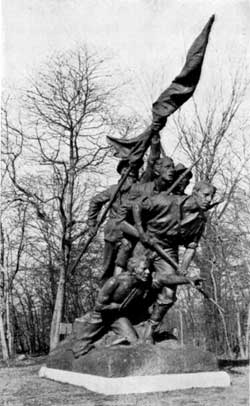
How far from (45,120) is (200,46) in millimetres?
7859

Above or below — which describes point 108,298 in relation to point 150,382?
above

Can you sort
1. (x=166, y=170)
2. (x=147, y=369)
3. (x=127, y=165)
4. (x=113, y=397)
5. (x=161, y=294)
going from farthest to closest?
(x=127, y=165) < (x=166, y=170) < (x=161, y=294) < (x=147, y=369) < (x=113, y=397)

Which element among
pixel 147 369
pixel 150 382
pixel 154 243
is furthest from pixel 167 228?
pixel 150 382

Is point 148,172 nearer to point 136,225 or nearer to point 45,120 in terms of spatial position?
point 136,225

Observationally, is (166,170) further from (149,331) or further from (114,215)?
(149,331)

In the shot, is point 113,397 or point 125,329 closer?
point 113,397

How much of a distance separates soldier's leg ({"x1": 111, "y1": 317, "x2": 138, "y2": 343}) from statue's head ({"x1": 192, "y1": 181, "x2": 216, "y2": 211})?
1.64 m

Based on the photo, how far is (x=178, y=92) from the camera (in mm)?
7469

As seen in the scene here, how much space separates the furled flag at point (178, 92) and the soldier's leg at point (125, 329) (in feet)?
7.07

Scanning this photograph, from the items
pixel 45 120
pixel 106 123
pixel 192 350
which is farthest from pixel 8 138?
pixel 192 350

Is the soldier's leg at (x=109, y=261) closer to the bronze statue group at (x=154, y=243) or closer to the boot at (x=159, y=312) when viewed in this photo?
the bronze statue group at (x=154, y=243)

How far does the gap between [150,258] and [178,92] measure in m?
2.12

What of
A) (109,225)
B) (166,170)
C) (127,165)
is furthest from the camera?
(127,165)

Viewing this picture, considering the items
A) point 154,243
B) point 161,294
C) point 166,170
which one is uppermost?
point 166,170
